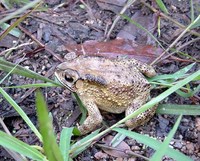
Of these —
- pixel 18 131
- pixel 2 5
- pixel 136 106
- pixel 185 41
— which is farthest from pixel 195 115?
pixel 2 5

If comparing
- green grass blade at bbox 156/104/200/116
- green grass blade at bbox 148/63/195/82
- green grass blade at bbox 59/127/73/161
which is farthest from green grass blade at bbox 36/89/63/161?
green grass blade at bbox 148/63/195/82

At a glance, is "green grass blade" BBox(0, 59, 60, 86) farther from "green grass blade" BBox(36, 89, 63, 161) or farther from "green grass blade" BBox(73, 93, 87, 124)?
"green grass blade" BBox(36, 89, 63, 161)

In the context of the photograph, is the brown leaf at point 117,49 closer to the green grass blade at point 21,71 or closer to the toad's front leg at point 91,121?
the toad's front leg at point 91,121

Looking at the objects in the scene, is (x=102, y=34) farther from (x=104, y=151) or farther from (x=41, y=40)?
(x=104, y=151)

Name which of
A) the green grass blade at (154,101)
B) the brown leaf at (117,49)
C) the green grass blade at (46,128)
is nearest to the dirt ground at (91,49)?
the brown leaf at (117,49)

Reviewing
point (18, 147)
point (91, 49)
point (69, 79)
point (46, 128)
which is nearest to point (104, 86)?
point (69, 79)
